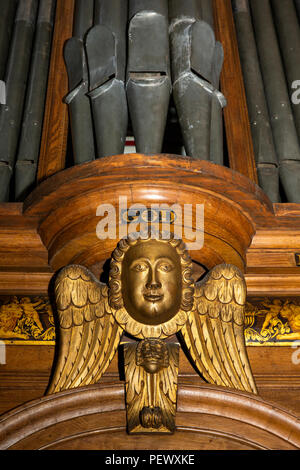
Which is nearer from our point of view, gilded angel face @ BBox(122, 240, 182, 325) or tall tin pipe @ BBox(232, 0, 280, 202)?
gilded angel face @ BBox(122, 240, 182, 325)

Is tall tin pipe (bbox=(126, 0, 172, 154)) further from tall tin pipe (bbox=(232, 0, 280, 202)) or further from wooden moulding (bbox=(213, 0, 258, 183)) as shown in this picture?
tall tin pipe (bbox=(232, 0, 280, 202))

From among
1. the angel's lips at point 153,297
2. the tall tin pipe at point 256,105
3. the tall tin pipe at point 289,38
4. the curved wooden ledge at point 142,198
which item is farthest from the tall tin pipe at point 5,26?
the angel's lips at point 153,297

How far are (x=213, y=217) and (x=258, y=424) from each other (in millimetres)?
794

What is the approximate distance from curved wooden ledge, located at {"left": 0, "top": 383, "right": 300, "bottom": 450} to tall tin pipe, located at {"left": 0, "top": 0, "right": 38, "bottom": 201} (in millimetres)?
1078

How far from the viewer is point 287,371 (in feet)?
7.78

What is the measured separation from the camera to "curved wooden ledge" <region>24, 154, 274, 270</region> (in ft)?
6.87

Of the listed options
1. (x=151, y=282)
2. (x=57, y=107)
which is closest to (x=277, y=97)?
(x=57, y=107)

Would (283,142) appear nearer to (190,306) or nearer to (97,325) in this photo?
(190,306)

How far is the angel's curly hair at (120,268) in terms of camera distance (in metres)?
2.23

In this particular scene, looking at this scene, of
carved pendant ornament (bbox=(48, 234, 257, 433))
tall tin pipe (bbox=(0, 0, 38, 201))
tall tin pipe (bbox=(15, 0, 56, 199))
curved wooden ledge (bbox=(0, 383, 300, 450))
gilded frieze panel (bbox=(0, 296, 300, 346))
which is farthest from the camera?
tall tin pipe (bbox=(0, 0, 38, 201))

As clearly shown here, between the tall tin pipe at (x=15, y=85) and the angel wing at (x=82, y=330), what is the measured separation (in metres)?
0.69

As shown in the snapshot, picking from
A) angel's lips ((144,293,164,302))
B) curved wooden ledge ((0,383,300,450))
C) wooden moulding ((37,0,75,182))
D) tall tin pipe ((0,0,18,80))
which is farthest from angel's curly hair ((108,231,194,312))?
tall tin pipe ((0,0,18,80))

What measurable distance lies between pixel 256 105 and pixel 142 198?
1.47 meters

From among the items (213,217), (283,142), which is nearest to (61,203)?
(213,217)
